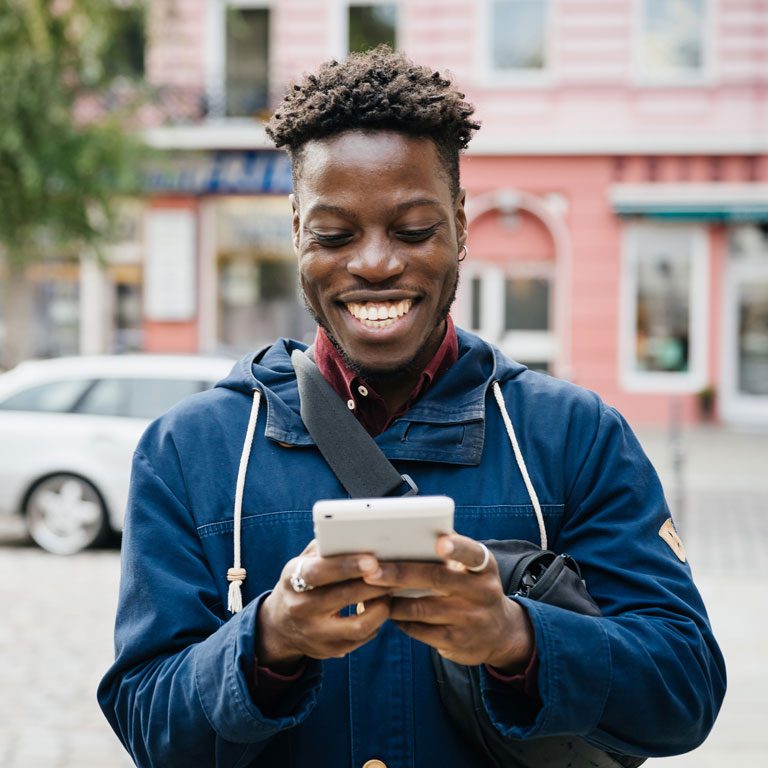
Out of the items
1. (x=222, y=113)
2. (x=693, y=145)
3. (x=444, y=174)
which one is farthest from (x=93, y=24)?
(x=444, y=174)

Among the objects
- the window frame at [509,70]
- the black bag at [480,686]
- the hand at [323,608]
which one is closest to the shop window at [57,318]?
the window frame at [509,70]

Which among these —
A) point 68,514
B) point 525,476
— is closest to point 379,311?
point 525,476

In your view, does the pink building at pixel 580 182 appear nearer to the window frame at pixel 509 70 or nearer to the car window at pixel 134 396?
the window frame at pixel 509 70

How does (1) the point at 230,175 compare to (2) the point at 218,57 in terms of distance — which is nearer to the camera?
(1) the point at 230,175

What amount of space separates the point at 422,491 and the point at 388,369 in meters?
0.21

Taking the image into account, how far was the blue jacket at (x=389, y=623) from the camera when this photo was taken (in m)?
1.58

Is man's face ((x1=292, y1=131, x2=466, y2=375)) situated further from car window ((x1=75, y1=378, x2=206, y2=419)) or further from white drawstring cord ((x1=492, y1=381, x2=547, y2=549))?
car window ((x1=75, y1=378, x2=206, y2=419))

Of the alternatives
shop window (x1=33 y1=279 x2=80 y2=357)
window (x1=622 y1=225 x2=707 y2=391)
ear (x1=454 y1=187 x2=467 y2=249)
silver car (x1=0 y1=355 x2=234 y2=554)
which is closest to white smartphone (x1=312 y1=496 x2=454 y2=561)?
ear (x1=454 y1=187 x2=467 y2=249)

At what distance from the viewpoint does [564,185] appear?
699 inches

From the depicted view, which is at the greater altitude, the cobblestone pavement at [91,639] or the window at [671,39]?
the window at [671,39]

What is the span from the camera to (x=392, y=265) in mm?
1763

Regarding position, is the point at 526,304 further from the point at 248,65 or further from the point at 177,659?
the point at 177,659

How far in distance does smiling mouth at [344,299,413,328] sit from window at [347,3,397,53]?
17.6 meters

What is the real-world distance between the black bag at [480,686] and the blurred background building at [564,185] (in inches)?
616
